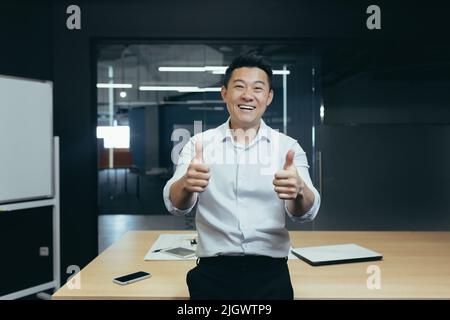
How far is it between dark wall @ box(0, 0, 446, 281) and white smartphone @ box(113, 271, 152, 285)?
208cm

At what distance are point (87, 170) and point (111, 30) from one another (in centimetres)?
114

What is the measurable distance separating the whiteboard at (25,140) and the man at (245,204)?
1945 millimetres

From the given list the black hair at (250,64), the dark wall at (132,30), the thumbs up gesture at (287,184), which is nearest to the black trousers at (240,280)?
the thumbs up gesture at (287,184)

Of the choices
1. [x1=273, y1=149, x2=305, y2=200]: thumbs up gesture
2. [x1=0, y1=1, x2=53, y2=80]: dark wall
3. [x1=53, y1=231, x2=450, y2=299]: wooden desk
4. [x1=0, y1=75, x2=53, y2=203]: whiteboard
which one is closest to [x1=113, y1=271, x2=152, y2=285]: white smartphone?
[x1=53, y1=231, x2=450, y2=299]: wooden desk

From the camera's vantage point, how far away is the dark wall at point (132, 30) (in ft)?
10.5

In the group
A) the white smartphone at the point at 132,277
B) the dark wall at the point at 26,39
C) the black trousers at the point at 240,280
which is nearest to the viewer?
the black trousers at the point at 240,280

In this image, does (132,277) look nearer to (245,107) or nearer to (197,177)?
(197,177)

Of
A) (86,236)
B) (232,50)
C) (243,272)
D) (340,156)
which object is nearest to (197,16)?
(232,50)

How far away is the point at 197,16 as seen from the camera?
10.6ft

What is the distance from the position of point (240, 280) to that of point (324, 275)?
1.27ft

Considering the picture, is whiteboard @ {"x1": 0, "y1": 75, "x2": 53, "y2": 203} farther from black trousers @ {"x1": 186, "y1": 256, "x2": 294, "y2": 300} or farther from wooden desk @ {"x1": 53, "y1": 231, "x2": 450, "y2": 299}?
black trousers @ {"x1": 186, "y1": 256, "x2": 294, "y2": 300}

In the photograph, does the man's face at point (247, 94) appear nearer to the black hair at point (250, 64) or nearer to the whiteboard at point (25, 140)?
the black hair at point (250, 64)

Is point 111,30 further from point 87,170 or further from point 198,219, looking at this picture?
point 198,219

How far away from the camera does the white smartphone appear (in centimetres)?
129
